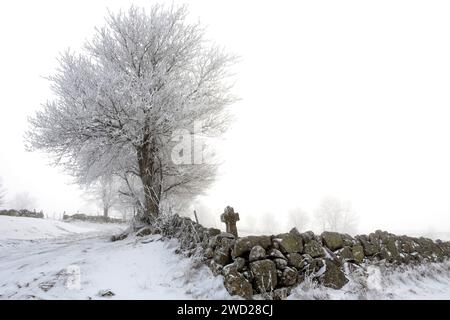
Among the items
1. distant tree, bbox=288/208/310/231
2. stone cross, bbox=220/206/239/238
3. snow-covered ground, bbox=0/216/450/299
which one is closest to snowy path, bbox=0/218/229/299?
snow-covered ground, bbox=0/216/450/299

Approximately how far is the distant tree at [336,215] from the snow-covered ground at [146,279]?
1944 inches

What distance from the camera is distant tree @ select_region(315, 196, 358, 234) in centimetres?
5462

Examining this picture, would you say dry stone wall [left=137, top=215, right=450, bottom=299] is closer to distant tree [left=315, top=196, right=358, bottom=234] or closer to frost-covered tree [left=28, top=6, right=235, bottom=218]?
frost-covered tree [left=28, top=6, right=235, bottom=218]

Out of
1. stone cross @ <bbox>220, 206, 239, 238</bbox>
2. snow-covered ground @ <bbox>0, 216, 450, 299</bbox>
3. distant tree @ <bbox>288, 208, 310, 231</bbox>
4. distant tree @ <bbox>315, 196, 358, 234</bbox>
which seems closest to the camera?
snow-covered ground @ <bbox>0, 216, 450, 299</bbox>

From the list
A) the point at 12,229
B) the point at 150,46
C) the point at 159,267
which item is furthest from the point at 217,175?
the point at 12,229

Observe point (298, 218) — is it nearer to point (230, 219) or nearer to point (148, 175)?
point (148, 175)

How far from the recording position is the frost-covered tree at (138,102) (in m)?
9.04

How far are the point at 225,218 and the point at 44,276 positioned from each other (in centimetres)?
390

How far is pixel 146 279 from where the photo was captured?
220 inches

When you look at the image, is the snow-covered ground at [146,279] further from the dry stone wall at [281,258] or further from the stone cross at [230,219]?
the stone cross at [230,219]

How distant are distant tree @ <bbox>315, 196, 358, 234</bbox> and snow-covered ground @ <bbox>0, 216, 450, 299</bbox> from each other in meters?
49.4

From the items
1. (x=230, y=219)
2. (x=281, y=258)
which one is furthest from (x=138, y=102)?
(x=281, y=258)

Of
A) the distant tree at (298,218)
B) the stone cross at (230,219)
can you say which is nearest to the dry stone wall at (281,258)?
the stone cross at (230,219)
